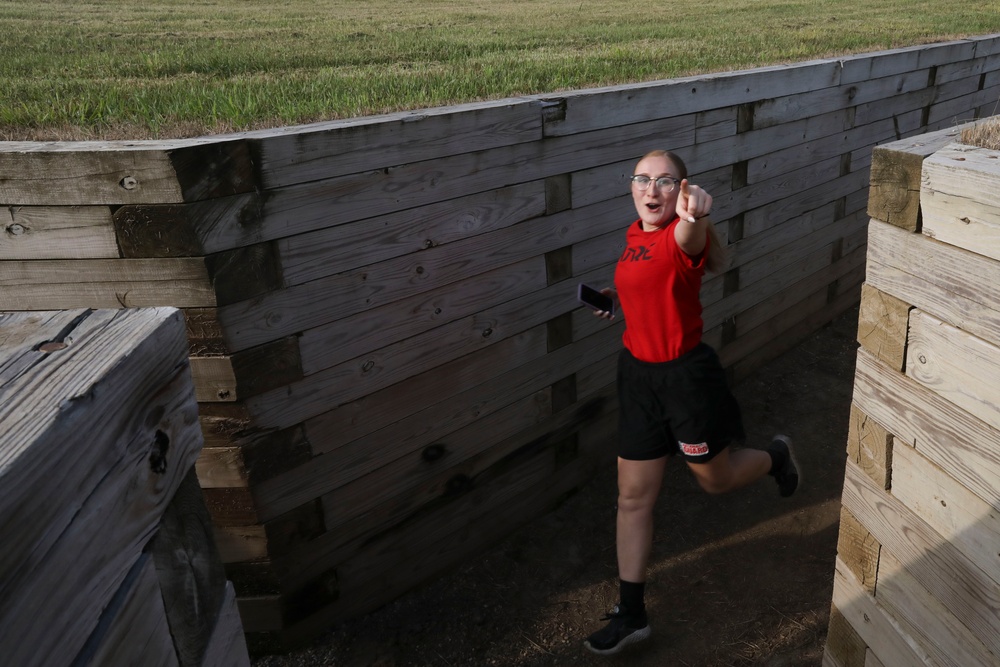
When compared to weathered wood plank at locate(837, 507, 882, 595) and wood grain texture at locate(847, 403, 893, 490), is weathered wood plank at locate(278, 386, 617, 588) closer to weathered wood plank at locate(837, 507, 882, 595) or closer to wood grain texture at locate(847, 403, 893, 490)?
weathered wood plank at locate(837, 507, 882, 595)

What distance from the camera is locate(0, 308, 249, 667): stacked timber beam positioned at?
0.99 metres

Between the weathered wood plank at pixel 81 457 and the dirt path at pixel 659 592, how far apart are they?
3.17 m

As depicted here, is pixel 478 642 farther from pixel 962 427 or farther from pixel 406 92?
pixel 406 92

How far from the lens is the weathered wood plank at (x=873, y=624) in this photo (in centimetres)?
288

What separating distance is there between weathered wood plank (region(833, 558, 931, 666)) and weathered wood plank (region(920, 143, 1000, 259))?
4.76 ft

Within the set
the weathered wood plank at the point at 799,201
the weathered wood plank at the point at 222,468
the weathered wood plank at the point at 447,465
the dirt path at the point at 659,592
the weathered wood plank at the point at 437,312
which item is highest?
the weathered wood plank at the point at 437,312

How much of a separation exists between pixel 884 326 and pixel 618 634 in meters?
2.14

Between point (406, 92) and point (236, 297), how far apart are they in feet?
7.49

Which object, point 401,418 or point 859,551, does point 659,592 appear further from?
point 401,418

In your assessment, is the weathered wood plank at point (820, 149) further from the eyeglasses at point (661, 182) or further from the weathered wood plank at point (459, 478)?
the eyeglasses at point (661, 182)

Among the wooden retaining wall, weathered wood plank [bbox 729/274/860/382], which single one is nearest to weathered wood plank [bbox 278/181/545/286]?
the wooden retaining wall

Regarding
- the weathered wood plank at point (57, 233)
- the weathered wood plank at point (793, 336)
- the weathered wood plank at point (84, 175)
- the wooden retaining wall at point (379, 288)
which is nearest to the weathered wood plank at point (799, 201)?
the wooden retaining wall at point (379, 288)

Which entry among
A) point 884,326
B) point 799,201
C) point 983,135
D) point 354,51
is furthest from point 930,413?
point 354,51

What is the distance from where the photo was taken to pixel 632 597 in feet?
13.3
